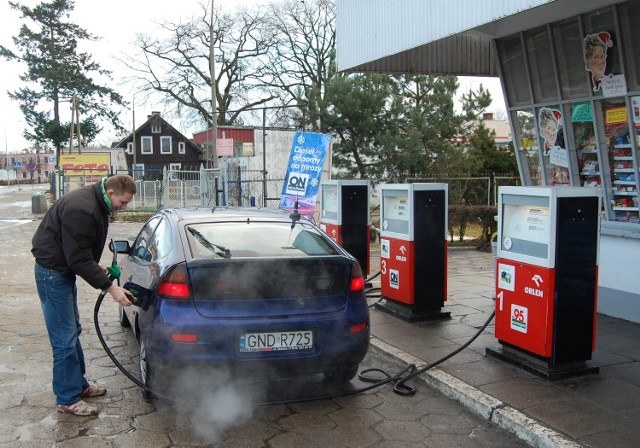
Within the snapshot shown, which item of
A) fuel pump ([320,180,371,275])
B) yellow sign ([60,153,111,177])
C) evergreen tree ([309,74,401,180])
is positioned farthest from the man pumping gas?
yellow sign ([60,153,111,177])

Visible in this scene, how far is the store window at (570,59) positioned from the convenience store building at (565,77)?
→ 13 mm

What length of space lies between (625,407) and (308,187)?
356 inches

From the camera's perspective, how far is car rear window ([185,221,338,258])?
4148 millimetres

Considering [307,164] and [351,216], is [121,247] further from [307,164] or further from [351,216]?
[307,164]

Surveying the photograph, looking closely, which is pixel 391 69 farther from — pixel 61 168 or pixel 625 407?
pixel 61 168

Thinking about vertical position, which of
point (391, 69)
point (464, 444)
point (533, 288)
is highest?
point (391, 69)

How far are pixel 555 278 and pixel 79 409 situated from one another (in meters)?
3.71

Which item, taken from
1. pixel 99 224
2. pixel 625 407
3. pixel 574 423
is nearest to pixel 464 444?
pixel 574 423

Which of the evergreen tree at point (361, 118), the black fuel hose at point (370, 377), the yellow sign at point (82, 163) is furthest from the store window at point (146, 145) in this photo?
the black fuel hose at point (370, 377)

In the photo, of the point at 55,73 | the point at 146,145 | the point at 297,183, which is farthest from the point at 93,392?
the point at 146,145

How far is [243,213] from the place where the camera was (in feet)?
16.2

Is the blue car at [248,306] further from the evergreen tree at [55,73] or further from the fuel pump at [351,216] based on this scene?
the evergreen tree at [55,73]

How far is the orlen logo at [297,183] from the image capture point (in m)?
12.5

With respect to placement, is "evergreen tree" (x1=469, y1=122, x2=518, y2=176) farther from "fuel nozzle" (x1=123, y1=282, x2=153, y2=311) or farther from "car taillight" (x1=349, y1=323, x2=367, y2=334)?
"fuel nozzle" (x1=123, y1=282, x2=153, y2=311)
